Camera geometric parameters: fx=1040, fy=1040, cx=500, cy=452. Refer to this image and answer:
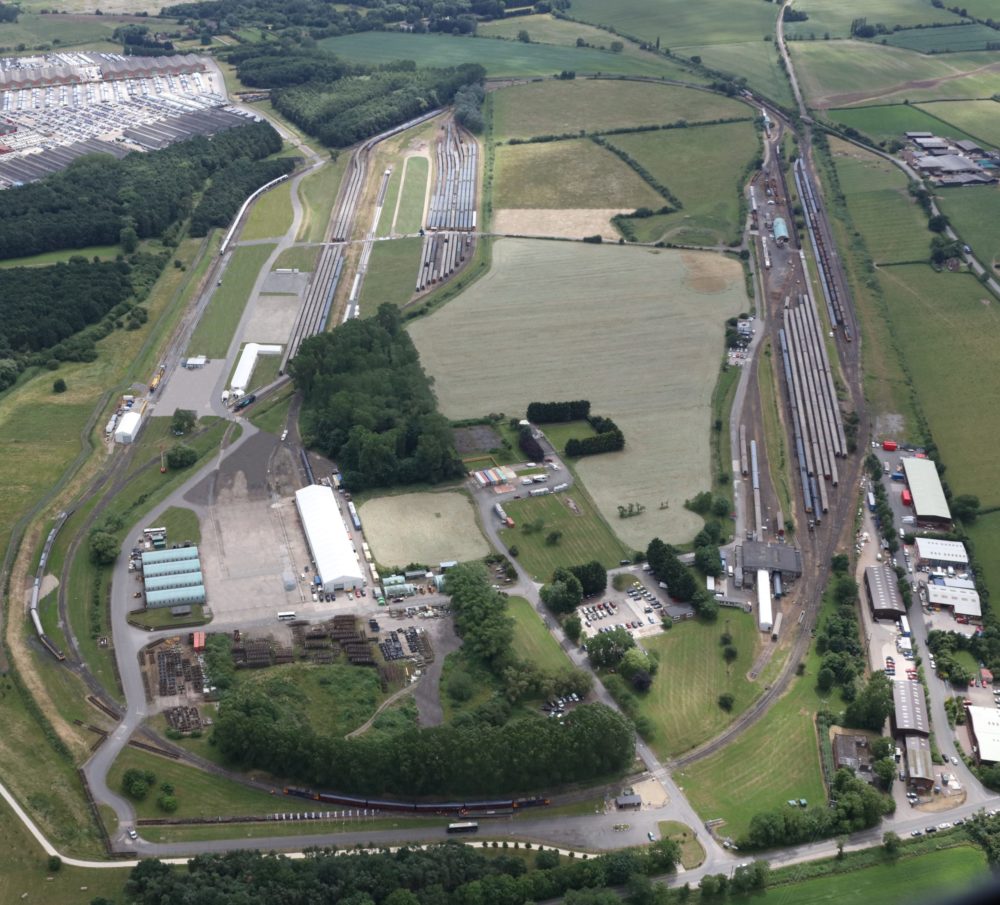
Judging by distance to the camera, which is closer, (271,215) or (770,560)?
(770,560)

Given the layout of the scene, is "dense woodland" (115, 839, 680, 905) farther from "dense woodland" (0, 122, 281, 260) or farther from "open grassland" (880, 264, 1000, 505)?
"dense woodland" (0, 122, 281, 260)

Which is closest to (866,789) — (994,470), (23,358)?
(994,470)

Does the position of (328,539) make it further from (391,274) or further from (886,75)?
(886,75)

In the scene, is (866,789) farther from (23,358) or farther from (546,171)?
(546,171)

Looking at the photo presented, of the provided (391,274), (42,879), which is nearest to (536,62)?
(391,274)

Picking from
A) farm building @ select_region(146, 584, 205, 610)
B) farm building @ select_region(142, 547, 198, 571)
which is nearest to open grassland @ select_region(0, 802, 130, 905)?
farm building @ select_region(146, 584, 205, 610)

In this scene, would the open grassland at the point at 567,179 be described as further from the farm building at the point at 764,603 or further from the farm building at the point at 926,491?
the farm building at the point at 764,603
